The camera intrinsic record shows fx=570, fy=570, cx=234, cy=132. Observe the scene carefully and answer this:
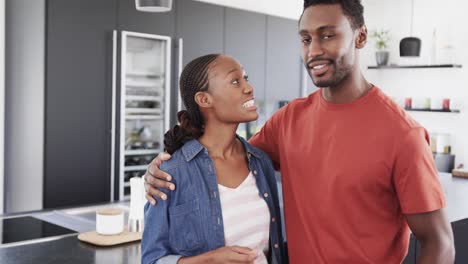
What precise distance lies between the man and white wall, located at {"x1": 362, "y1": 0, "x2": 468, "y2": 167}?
16.7 ft

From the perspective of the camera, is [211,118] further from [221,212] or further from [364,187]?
[364,187]

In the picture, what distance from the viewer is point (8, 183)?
4.57 meters

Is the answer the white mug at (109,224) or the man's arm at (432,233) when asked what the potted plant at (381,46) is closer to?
the white mug at (109,224)

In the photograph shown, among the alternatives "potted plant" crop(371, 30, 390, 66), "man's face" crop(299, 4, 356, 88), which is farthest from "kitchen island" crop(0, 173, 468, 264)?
"potted plant" crop(371, 30, 390, 66)

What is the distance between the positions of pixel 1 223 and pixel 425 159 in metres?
1.76

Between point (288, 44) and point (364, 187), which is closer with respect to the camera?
point (364, 187)

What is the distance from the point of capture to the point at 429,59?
6355 millimetres

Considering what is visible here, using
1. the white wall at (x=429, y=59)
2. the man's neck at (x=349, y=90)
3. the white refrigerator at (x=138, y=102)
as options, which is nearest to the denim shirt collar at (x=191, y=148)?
the man's neck at (x=349, y=90)

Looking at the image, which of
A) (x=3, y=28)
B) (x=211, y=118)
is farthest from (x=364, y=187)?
(x=3, y=28)

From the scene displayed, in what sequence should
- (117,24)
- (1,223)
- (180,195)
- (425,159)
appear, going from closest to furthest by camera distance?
(425,159), (180,195), (1,223), (117,24)

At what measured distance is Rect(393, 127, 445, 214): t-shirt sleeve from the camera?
127 centimetres

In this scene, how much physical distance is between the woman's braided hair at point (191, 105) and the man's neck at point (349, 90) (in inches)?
12.7

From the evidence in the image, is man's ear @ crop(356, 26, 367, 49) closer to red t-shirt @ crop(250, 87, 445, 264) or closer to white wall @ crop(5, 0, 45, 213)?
red t-shirt @ crop(250, 87, 445, 264)

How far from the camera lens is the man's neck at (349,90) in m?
1.47
